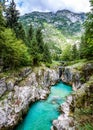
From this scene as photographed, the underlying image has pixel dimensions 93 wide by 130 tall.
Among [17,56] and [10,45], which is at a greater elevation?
[10,45]

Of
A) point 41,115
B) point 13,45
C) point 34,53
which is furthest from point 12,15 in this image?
point 41,115

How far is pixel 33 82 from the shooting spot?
41.4 m

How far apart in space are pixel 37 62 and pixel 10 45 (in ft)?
60.4

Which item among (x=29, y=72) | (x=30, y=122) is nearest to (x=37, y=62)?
(x=29, y=72)

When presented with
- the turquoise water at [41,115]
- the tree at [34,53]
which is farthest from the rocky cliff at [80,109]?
the tree at [34,53]

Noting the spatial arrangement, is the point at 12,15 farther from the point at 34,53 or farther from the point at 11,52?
the point at 11,52

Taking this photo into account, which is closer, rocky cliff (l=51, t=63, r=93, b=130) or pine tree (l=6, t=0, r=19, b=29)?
rocky cliff (l=51, t=63, r=93, b=130)

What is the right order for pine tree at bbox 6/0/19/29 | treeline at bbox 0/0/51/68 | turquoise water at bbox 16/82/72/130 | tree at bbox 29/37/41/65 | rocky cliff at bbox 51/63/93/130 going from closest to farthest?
rocky cliff at bbox 51/63/93/130
turquoise water at bbox 16/82/72/130
treeline at bbox 0/0/51/68
pine tree at bbox 6/0/19/29
tree at bbox 29/37/41/65

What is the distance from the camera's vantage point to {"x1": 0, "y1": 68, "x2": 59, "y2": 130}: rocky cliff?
25566 millimetres

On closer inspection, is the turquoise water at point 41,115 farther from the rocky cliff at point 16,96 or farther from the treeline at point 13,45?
the treeline at point 13,45

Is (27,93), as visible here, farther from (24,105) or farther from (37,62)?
(37,62)

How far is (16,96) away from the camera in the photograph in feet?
99.1

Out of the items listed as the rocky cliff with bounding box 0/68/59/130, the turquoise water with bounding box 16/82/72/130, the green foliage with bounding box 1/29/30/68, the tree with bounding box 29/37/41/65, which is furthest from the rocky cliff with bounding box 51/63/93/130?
the green foliage with bounding box 1/29/30/68

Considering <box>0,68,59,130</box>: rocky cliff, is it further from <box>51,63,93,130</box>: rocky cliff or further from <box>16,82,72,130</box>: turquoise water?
<box>51,63,93,130</box>: rocky cliff
